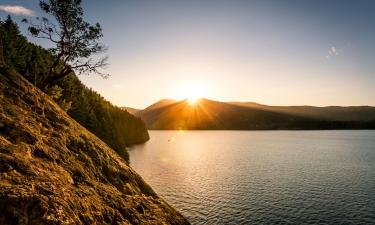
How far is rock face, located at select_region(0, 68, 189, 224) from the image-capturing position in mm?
11812

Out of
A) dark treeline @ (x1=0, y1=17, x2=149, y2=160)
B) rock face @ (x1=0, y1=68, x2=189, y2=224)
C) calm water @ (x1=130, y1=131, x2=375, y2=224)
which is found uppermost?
dark treeline @ (x1=0, y1=17, x2=149, y2=160)

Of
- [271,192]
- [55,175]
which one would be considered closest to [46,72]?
[55,175]

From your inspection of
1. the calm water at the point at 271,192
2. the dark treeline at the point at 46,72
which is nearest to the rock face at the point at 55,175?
the calm water at the point at 271,192

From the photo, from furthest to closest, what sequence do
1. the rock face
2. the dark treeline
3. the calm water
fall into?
the dark treeline
the calm water
the rock face

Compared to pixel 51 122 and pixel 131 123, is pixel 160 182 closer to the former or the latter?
pixel 51 122

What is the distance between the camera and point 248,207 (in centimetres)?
4388

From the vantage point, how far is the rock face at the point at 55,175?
38.8ft

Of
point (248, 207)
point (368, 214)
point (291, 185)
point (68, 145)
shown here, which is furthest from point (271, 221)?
point (68, 145)

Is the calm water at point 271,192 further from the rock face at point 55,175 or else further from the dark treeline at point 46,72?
the rock face at point 55,175

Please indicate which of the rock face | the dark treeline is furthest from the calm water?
the rock face

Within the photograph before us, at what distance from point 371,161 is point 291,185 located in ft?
163

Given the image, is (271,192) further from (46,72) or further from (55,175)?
(46,72)

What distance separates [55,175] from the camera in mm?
15195

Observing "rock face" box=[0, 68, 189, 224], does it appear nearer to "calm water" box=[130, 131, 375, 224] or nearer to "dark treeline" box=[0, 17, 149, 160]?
"calm water" box=[130, 131, 375, 224]
